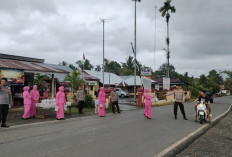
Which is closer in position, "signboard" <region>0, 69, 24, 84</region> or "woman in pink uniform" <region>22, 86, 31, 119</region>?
"woman in pink uniform" <region>22, 86, 31, 119</region>

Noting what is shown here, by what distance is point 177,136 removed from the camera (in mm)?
8797

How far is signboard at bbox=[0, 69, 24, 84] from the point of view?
51.6 ft

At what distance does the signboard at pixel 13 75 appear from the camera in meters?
15.7

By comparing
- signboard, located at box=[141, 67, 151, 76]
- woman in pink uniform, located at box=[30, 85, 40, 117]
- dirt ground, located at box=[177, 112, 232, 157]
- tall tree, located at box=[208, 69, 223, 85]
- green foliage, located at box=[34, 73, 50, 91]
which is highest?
tall tree, located at box=[208, 69, 223, 85]

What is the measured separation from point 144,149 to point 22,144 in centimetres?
341

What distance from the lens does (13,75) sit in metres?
16.3

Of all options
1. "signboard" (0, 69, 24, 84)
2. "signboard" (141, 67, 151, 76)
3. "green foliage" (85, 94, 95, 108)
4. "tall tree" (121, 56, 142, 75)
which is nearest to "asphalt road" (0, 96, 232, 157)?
"signboard" (0, 69, 24, 84)

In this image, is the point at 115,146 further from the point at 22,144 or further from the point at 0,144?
the point at 0,144

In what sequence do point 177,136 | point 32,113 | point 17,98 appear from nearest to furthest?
point 177,136 < point 32,113 < point 17,98

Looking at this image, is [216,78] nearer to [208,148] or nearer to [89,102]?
[89,102]

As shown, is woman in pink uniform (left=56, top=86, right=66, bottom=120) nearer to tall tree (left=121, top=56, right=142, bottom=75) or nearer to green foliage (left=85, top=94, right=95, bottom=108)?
green foliage (left=85, top=94, right=95, bottom=108)

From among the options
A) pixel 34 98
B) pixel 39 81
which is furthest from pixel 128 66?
pixel 34 98

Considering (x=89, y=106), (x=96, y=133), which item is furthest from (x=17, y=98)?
(x=96, y=133)

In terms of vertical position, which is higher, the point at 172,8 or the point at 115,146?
the point at 172,8
